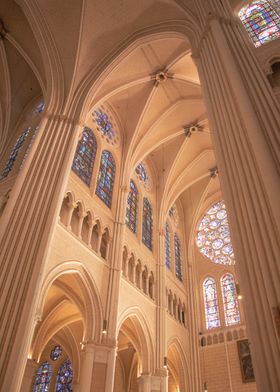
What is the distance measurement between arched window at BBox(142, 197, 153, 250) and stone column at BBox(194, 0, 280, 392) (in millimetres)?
10231

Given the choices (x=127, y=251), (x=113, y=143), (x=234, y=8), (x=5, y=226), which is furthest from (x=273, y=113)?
(x=113, y=143)

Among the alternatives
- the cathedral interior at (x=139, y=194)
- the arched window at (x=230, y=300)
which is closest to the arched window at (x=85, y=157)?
the cathedral interior at (x=139, y=194)

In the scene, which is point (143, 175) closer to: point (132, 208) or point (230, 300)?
point (132, 208)

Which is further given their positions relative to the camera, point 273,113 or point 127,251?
point 127,251

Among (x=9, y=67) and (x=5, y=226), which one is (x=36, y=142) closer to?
(x=5, y=226)

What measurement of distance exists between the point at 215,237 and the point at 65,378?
12.5 m

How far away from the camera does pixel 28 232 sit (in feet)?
28.8

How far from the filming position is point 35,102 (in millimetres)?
17938

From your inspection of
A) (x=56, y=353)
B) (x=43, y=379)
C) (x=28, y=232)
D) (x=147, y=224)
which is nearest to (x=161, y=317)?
(x=147, y=224)

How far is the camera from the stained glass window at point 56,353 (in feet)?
64.3

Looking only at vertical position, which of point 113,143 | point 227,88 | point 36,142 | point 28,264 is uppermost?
point 113,143

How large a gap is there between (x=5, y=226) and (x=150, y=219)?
10.7 metres

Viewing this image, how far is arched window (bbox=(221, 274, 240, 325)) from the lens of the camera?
59.2 ft

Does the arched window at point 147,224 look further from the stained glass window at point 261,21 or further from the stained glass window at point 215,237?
the stained glass window at point 261,21
